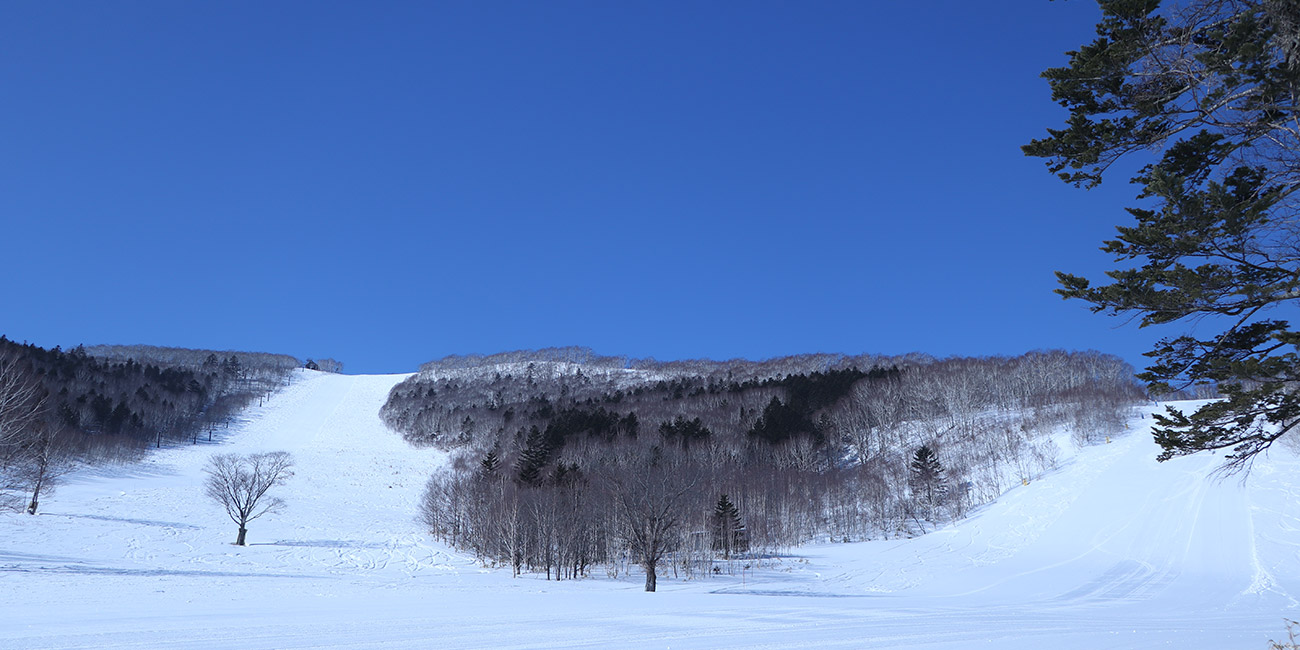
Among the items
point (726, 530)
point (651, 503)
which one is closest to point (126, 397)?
point (726, 530)

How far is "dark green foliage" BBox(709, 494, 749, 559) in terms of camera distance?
197 ft

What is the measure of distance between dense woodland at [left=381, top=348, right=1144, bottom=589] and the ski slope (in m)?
4.34

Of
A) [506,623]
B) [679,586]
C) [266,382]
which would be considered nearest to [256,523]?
[679,586]

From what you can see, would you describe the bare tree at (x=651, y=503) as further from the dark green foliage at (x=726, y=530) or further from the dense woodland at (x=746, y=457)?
the dark green foliage at (x=726, y=530)

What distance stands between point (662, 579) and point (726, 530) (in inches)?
543

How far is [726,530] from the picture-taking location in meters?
60.8

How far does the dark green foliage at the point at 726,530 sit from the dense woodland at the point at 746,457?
15 cm

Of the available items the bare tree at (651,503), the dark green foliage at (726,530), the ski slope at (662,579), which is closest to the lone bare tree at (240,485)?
the ski slope at (662,579)

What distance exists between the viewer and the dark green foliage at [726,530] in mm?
59938

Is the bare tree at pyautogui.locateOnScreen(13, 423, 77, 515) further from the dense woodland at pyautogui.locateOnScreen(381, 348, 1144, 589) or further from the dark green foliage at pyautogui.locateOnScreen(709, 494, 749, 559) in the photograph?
the dark green foliage at pyautogui.locateOnScreen(709, 494, 749, 559)

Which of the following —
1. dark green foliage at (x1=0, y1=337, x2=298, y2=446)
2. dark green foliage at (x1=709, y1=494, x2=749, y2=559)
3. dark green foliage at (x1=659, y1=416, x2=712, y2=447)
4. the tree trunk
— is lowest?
dark green foliage at (x1=709, y1=494, x2=749, y2=559)

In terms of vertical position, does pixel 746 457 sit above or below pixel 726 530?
above

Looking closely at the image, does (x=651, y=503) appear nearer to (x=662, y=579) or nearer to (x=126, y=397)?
(x=662, y=579)

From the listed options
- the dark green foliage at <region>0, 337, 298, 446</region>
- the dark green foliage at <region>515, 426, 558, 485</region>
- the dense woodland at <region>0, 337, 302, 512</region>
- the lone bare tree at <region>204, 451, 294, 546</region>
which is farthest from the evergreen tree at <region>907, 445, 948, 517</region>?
the dark green foliage at <region>0, 337, 298, 446</region>
